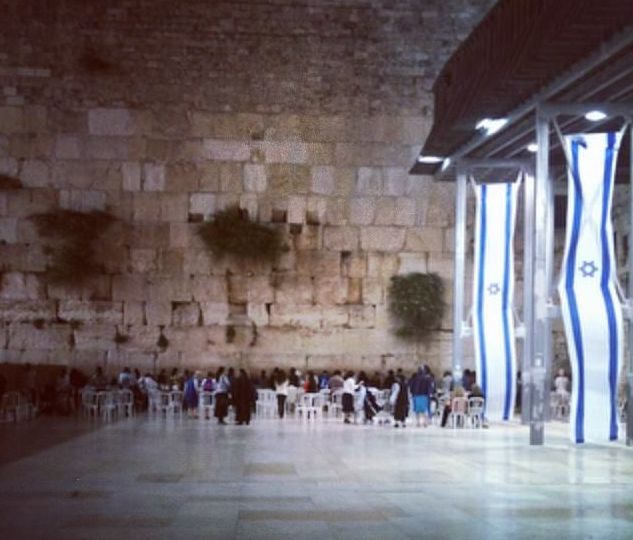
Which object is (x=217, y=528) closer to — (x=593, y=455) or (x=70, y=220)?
(x=593, y=455)

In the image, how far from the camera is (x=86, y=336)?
83.1 feet

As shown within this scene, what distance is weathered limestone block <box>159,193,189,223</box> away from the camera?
2566cm

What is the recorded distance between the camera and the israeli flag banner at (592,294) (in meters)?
15.3

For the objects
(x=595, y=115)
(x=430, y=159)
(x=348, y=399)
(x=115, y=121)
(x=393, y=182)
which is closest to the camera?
(x=595, y=115)

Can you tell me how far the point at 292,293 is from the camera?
25750 mm

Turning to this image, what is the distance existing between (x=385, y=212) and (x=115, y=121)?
6474 millimetres

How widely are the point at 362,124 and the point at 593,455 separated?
43.1 ft

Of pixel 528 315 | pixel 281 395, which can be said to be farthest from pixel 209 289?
pixel 528 315

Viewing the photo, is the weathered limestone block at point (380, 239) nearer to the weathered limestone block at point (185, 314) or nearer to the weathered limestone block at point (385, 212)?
the weathered limestone block at point (385, 212)

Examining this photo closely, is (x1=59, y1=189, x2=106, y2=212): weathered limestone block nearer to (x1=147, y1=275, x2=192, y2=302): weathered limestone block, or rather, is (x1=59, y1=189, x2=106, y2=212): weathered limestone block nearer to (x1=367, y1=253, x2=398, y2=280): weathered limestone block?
(x1=147, y1=275, x2=192, y2=302): weathered limestone block

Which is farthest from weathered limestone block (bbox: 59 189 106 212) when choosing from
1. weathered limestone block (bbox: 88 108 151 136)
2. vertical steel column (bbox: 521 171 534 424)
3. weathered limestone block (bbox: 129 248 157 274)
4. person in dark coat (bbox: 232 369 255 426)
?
vertical steel column (bbox: 521 171 534 424)

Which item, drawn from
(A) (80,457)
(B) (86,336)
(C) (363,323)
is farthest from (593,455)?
(B) (86,336)

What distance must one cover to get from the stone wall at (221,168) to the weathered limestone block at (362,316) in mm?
32

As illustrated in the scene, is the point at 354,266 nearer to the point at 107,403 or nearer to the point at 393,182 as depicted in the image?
the point at 393,182
